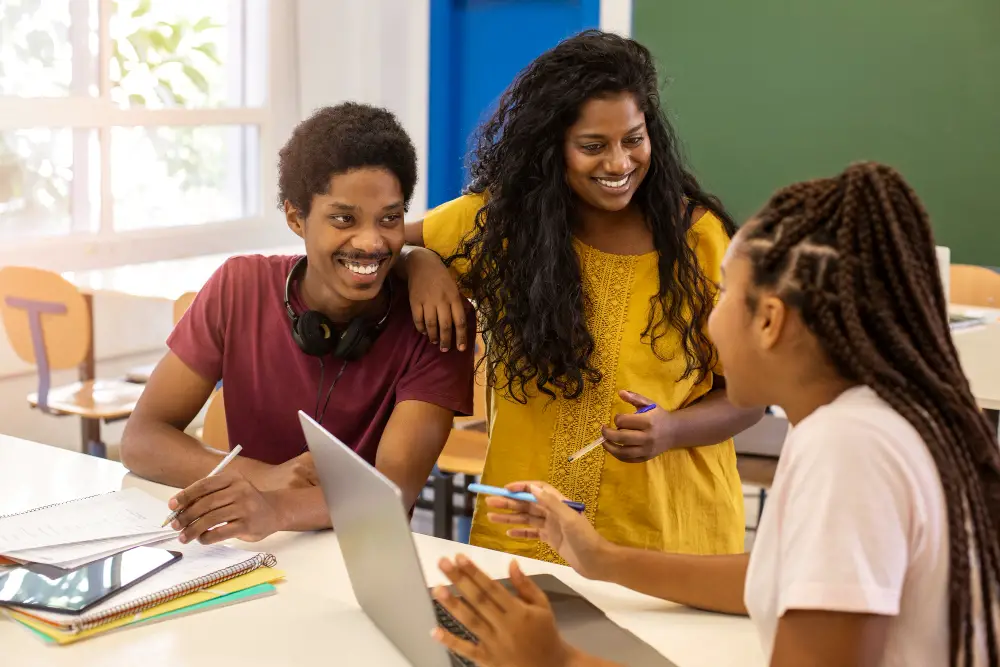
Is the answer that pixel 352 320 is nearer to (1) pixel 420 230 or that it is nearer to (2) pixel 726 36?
(1) pixel 420 230

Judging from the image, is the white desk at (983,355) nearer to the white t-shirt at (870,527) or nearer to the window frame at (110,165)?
the white t-shirt at (870,527)

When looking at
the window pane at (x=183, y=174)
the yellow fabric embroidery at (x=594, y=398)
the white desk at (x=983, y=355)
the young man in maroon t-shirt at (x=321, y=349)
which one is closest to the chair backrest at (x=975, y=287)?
the white desk at (x=983, y=355)

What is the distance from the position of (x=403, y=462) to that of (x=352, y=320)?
261 mm

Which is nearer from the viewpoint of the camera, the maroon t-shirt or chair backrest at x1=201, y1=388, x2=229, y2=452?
the maroon t-shirt

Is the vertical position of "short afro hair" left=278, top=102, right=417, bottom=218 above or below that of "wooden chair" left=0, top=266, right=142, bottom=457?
above

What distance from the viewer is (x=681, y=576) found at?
1.40 meters

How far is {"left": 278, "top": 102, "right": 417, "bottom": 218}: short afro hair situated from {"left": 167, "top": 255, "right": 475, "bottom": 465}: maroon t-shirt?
0.17 meters

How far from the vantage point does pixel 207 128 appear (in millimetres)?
5266

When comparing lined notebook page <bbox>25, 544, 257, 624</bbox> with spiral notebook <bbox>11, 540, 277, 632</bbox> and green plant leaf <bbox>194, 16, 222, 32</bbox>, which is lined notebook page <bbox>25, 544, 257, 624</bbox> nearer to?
spiral notebook <bbox>11, 540, 277, 632</bbox>

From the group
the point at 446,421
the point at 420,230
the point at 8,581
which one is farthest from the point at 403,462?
the point at 8,581

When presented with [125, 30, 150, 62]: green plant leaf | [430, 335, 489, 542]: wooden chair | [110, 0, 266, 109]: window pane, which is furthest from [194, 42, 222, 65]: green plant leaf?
[430, 335, 489, 542]: wooden chair

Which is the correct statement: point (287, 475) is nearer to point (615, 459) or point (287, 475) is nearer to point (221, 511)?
point (221, 511)

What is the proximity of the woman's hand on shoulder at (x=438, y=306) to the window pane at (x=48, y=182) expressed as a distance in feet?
10.4

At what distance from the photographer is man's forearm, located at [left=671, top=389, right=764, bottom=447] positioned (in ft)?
5.67
